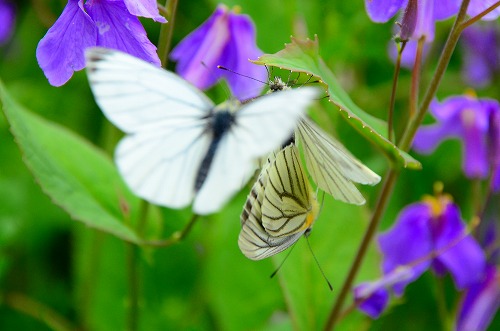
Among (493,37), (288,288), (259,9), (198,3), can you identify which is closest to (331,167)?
(288,288)

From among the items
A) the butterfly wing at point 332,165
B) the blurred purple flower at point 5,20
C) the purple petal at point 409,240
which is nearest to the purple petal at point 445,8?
the butterfly wing at point 332,165

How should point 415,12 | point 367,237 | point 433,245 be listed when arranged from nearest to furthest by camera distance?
A: point 415,12 < point 367,237 < point 433,245

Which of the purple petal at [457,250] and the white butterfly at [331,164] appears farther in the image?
the purple petal at [457,250]

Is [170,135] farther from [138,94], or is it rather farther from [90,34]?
[90,34]

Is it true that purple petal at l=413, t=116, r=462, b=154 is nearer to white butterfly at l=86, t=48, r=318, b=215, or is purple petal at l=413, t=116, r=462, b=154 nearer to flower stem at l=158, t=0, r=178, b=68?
flower stem at l=158, t=0, r=178, b=68

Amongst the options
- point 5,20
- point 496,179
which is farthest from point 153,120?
point 5,20

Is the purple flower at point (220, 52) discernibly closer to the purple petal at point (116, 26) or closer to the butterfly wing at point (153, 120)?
the purple petal at point (116, 26)
